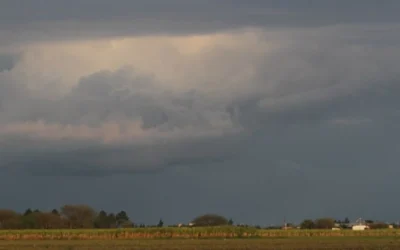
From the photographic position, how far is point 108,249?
70938 mm

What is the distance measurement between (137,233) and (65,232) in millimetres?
10777

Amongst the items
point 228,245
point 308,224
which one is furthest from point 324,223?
point 228,245

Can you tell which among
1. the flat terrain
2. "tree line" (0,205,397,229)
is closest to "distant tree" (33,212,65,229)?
"tree line" (0,205,397,229)

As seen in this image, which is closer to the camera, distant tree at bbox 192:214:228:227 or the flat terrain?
the flat terrain

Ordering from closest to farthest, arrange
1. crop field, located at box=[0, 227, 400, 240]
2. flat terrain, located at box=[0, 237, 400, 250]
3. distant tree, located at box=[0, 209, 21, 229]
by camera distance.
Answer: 1. flat terrain, located at box=[0, 237, 400, 250]
2. crop field, located at box=[0, 227, 400, 240]
3. distant tree, located at box=[0, 209, 21, 229]

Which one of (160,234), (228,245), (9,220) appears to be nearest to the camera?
(228,245)

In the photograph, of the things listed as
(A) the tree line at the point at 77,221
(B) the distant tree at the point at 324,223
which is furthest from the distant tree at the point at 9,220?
(B) the distant tree at the point at 324,223

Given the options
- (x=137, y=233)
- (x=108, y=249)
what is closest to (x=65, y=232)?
(x=137, y=233)

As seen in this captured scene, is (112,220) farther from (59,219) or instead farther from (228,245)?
(228,245)

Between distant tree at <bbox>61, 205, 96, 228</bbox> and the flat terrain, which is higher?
distant tree at <bbox>61, 205, 96, 228</bbox>

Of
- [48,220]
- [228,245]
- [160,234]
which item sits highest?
[48,220]

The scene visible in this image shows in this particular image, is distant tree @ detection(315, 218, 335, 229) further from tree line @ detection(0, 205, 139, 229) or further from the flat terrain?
the flat terrain

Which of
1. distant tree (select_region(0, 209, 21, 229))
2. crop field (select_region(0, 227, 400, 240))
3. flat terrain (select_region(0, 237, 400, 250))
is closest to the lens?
flat terrain (select_region(0, 237, 400, 250))

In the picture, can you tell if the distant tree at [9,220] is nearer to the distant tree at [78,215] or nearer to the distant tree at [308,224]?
the distant tree at [78,215]
